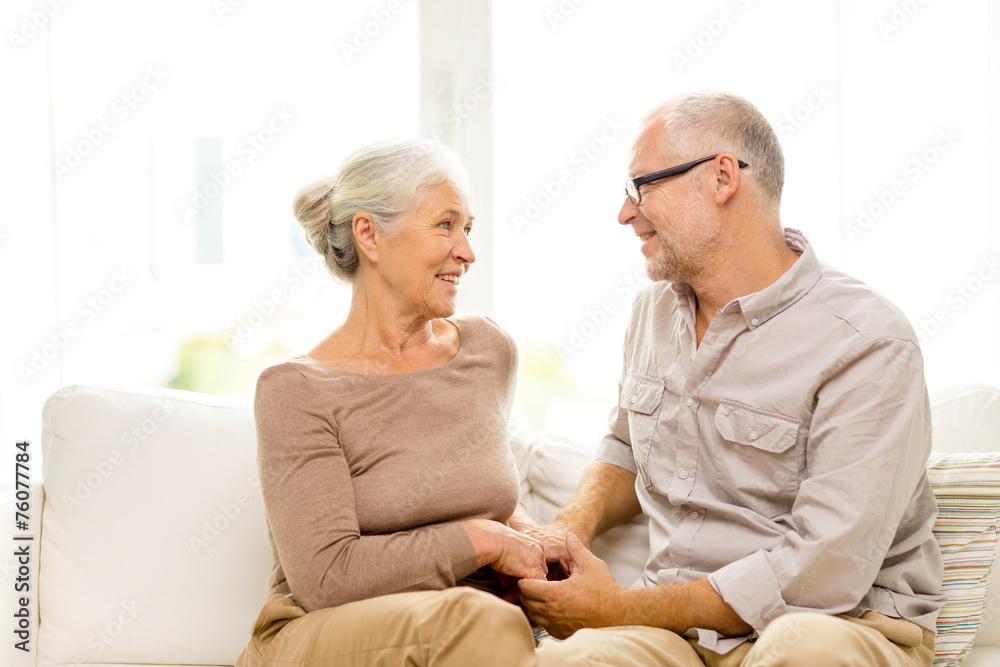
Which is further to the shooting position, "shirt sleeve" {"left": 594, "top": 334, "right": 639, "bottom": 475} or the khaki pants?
"shirt sleeve" {"left": 594, "top": 334, "right": 639, "bottom": 475}

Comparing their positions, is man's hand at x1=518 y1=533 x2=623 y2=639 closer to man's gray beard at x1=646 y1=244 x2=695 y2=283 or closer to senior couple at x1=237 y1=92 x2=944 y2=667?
senior couple at x1=237 y1=92 x2=944 y2=667

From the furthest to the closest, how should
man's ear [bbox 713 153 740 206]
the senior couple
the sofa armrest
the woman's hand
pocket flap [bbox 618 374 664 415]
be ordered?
the sofa armrest, pocket flap [bbox 618 374 664 415], man's ear [bbox 713 153 740 206], the woman's hand, the senior couple

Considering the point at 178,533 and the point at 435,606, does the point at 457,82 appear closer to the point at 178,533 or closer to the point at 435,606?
the point at 178,533

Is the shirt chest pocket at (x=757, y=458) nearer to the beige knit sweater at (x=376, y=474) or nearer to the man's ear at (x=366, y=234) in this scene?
the beige knit sweater at (x=376, y=474)

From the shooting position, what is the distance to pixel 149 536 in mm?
1830

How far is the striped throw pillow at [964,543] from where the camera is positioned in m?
1.53

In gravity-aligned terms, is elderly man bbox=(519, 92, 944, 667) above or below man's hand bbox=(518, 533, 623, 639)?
above

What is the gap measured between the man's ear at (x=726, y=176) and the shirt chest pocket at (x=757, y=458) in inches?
15.2

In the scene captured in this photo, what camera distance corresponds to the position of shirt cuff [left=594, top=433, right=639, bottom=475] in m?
1.83

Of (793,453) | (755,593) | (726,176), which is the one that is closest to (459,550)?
(755,593)

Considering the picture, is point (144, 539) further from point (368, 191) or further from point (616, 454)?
point (616, 454)

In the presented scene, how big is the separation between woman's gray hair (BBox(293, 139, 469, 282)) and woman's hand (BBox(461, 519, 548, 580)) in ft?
1.89

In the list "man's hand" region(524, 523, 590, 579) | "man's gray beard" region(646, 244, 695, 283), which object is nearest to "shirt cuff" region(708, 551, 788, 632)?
"man's hand" region(524, 523, 590, 579)

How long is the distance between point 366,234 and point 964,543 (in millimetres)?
1261
